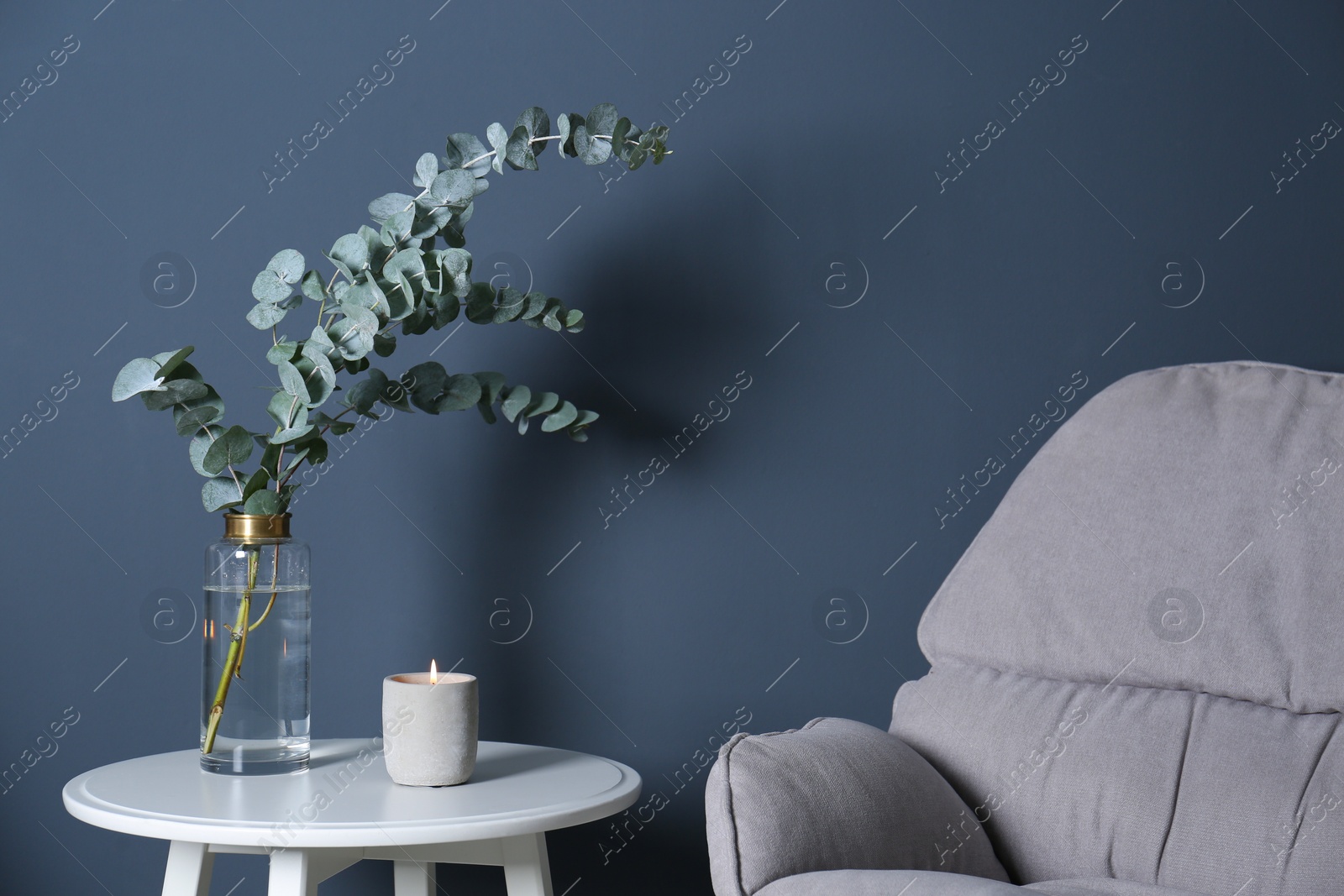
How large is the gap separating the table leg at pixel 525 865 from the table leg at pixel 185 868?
29cm

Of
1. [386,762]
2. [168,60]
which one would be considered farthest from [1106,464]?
[168,60]

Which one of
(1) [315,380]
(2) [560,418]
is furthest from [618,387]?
(1) [315,380]

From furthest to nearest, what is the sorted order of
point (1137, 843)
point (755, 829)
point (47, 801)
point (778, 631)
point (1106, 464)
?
point (778, 631)
point (47, 801)
point (1106, 464)
point (1137, 843)
point (755, 829)

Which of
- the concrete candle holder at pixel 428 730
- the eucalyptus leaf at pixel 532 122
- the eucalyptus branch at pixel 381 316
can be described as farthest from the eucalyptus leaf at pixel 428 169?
the concrete candle holder at pixel 428 730

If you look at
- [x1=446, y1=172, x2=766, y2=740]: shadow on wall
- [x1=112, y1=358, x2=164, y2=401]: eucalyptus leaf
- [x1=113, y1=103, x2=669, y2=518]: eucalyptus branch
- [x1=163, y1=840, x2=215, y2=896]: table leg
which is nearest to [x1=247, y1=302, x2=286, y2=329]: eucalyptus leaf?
[x1=113, y1=103, x2=669, y2=518]: eucalyptus branch

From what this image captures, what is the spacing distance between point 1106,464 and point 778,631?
1.72 feet

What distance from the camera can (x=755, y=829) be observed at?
3.09 feet

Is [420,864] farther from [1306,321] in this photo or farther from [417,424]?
[1306,321]

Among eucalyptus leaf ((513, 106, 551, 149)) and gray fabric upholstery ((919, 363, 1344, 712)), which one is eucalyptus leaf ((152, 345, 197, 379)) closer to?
eucalyptus leaf ((513, 106, 551, 149))

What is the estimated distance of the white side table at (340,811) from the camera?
942 mm

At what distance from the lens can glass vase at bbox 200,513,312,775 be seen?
3.69ft

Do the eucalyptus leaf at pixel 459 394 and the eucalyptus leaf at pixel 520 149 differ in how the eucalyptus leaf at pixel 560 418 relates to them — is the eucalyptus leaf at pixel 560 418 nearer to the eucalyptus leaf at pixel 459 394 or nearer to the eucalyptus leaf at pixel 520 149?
the eucalyptus leaf at pixel 459 394

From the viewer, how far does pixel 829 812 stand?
3.23 feet

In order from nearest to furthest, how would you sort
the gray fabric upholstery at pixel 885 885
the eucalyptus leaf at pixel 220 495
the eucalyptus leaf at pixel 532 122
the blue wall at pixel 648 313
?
the gray fabric upholstery at pixel 885 885, the eucalyptus leaf at pixel 220 495, the eucalyptus leaf at pixel 532 122, the blue wall at pixel 648 313
